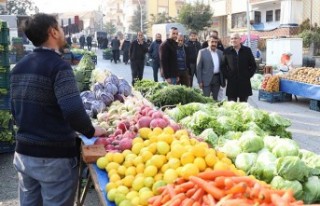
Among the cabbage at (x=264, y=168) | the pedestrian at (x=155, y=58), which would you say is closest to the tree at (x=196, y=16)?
the pedestrian at (x=155, y=58)

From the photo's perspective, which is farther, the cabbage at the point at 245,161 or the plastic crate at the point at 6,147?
the plastic crate at the point at 6,147

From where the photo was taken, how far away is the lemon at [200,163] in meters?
2.81

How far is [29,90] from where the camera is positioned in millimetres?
2666

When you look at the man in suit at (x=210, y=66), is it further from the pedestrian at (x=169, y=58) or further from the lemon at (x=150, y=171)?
the lemon at (x=150, y=171)

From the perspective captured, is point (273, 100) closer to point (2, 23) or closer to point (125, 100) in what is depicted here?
point (125, 100)

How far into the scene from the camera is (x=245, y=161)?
3.07m

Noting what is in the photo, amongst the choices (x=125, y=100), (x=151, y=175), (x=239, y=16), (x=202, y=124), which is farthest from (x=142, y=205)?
(x=239, y=16)

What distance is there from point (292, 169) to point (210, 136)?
1.09 m

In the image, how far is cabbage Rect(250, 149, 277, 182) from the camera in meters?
2.89

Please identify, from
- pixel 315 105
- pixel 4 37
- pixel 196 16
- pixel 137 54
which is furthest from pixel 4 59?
pixel 196 16

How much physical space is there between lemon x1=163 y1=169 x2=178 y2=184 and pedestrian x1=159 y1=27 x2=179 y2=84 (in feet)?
19.6

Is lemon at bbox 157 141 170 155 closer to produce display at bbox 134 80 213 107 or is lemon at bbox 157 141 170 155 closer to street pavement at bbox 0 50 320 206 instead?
street pavement at bbox 0 50 320 206

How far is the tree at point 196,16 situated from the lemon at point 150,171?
3622 centimetres

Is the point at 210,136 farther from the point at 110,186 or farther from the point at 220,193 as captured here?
the point at 220,193
